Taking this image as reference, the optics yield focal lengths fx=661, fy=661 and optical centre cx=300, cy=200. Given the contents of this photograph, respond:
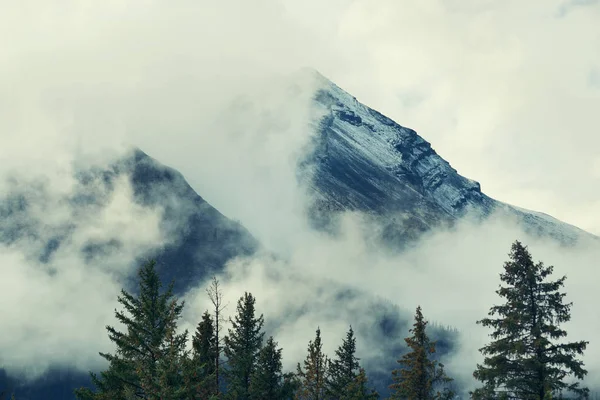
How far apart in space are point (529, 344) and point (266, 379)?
24.3m

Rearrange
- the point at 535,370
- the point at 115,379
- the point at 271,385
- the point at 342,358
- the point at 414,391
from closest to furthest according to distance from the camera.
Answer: the point at 535,370, the point at 115,379, the point at 414,391, the point at 271,385, the point at 342,358

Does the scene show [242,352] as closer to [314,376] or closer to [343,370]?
[314,376]

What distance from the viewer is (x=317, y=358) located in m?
50.6

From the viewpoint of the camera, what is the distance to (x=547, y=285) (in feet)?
97.8

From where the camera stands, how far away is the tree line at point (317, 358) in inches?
1160

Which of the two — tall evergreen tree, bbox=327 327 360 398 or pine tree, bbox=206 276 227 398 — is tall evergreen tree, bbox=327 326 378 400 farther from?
pine tree, bbox=206 276 227 398

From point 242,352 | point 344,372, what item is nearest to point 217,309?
point 242,352

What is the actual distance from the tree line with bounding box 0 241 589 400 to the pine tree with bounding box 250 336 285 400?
72mm

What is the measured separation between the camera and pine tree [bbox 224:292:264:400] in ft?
163

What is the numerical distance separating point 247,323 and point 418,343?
1473cm

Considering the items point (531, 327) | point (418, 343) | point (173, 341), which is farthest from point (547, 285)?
point (173, 341)

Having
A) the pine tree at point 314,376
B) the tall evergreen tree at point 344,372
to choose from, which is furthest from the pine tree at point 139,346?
the tall evergreen tree at point 344,372

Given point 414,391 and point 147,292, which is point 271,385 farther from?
point 147,292

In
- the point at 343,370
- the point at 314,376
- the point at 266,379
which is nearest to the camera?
the point at 266,379
